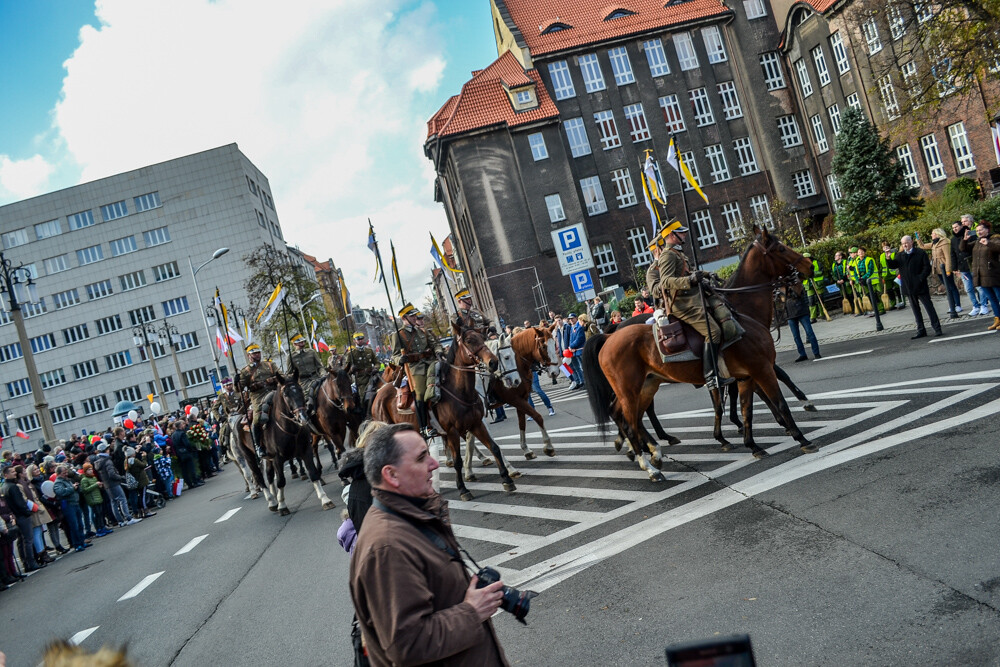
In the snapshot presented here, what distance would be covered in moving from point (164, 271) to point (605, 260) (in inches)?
1898

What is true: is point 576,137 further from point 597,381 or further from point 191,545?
point 597,381

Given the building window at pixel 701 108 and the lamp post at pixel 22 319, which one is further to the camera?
the building window at pixel 701 108

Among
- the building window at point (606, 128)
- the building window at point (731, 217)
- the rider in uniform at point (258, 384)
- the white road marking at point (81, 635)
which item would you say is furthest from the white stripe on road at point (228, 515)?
the building window at point (731, 217)

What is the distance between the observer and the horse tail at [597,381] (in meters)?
10.3

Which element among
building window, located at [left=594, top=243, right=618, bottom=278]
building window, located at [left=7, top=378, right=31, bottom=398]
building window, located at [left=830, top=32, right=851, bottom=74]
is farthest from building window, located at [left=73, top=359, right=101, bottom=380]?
building window, located at [left=830, top=32, right=851, bottom=74]

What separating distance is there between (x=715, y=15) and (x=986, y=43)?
98.7ft

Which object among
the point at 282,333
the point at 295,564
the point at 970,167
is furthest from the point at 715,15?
the point at 295,564

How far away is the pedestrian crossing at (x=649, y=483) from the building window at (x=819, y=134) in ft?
134

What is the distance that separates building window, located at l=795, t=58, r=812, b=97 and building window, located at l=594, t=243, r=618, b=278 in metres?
15.6

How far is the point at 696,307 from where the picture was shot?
363 inches

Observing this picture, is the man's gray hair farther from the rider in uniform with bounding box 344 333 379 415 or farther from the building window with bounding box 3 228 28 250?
the building window with bounding box 3 228 28 250

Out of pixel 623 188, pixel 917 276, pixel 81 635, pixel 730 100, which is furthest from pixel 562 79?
pixel 81 635

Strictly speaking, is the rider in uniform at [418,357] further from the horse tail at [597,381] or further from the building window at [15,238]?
the building window at [15,238]

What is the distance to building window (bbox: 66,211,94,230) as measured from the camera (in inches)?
3007
